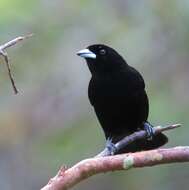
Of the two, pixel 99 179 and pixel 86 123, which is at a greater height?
pixel 86 123

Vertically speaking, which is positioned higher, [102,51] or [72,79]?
[102,51]

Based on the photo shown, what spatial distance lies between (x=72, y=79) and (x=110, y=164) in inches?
190

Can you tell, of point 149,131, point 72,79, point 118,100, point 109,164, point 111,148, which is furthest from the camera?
point 72,79

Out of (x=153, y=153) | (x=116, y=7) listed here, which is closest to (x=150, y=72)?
(x=116, y=7)

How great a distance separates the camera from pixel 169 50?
7.76m

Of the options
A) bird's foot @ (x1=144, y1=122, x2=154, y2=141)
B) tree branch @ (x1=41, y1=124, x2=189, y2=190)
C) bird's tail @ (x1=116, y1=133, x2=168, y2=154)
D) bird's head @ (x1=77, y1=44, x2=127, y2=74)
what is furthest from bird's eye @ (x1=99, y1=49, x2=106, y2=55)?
tree branch @ (x1=41, y1=124, x2=189, y2=190)

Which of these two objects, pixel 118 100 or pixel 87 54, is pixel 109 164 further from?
pixel 87 54

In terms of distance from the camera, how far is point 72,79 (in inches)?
306

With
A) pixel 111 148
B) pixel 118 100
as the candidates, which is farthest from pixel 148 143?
pixel 111 148

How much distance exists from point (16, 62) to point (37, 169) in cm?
124

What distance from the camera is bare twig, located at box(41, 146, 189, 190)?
2.95 m

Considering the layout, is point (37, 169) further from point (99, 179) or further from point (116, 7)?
point (116, 7)

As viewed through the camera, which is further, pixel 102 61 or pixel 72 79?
pixel 72 79

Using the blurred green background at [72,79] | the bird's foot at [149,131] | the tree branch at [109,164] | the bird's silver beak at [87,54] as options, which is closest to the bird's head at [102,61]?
the bird's silver beak at [87,54]
